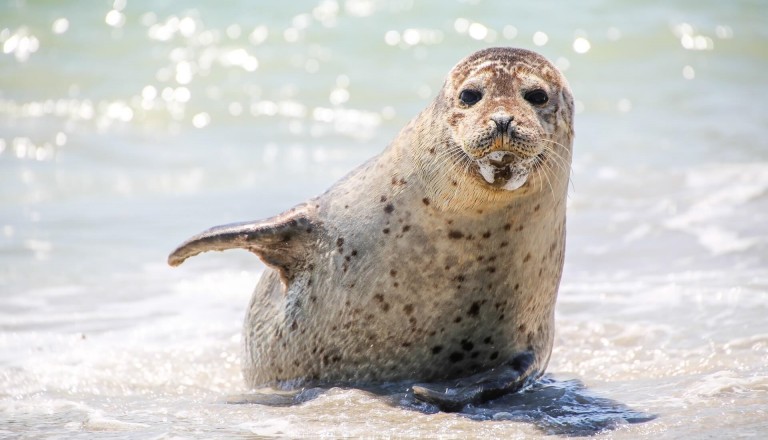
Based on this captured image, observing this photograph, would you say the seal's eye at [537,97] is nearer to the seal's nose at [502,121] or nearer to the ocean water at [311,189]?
the seal's nose at [502,121]

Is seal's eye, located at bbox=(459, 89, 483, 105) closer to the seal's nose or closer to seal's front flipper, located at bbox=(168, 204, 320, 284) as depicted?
the seal's nose

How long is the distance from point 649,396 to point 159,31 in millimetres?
12236

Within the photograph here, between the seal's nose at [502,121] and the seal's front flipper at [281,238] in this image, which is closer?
the seal's nose at [502,121]

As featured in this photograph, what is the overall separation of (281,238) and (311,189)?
4.74m

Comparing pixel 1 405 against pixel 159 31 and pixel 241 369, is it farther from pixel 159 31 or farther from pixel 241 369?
pixel 159 31

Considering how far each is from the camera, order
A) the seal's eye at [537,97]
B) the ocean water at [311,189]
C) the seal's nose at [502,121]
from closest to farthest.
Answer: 1. the seal's nose at [502,121]
2. the seal's eye at [537,97]
3. the ocean water at [311,189]

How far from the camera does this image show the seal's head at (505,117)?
13.9ft

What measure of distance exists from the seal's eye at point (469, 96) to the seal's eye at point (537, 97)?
179 mm

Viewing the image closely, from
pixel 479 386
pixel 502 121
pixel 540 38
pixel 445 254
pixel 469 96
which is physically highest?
pixel 540 38

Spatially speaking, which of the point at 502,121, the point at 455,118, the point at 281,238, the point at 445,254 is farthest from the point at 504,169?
the point at 281,238

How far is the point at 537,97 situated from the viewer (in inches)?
179


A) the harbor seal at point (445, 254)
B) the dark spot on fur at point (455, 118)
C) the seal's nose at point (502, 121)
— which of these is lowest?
the harbor seal at point (445, 254)

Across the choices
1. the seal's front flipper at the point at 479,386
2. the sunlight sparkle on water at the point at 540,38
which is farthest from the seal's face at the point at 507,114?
the sunlight sparkle on water at the point at 540,38

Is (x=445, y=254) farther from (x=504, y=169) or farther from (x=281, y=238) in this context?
(x=281, y=238)
